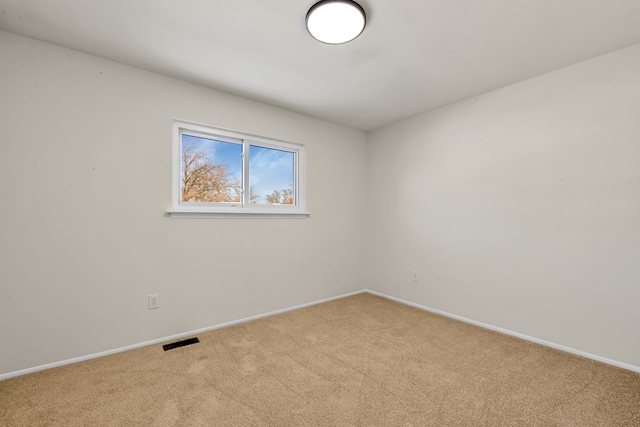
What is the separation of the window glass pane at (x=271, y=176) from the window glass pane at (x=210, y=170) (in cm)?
16

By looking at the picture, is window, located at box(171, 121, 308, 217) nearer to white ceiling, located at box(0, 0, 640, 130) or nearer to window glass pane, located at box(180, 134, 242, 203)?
window glass pane, located at box(180, 134, 242, 203)

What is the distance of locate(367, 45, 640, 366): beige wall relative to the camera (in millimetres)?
2070

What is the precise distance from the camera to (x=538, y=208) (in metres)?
2.46

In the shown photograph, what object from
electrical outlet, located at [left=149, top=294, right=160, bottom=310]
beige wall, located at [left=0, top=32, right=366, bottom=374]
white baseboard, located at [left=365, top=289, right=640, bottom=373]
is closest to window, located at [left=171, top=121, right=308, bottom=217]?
beige wall, located at [left=0, top=32, right=366, bottom=374]

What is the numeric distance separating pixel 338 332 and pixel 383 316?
2.19 ft

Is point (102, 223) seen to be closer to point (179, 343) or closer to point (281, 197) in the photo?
point (179, 343)

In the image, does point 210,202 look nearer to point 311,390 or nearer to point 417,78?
point 311,390

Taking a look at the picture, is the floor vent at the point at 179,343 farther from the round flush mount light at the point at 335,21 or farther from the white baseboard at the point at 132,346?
the round flush mount light at the point at 335,21

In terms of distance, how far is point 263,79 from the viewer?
2.54 m

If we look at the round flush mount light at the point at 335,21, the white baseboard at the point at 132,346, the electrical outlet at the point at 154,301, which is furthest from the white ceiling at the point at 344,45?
the white baseboard at the point at 132,346

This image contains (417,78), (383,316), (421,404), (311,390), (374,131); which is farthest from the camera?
(374,131)

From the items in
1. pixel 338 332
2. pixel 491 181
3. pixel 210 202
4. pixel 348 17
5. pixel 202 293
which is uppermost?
pixel 348 17

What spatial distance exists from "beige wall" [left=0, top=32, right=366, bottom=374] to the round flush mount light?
4.54 ft

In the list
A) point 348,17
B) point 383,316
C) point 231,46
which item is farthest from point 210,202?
point 383,316
